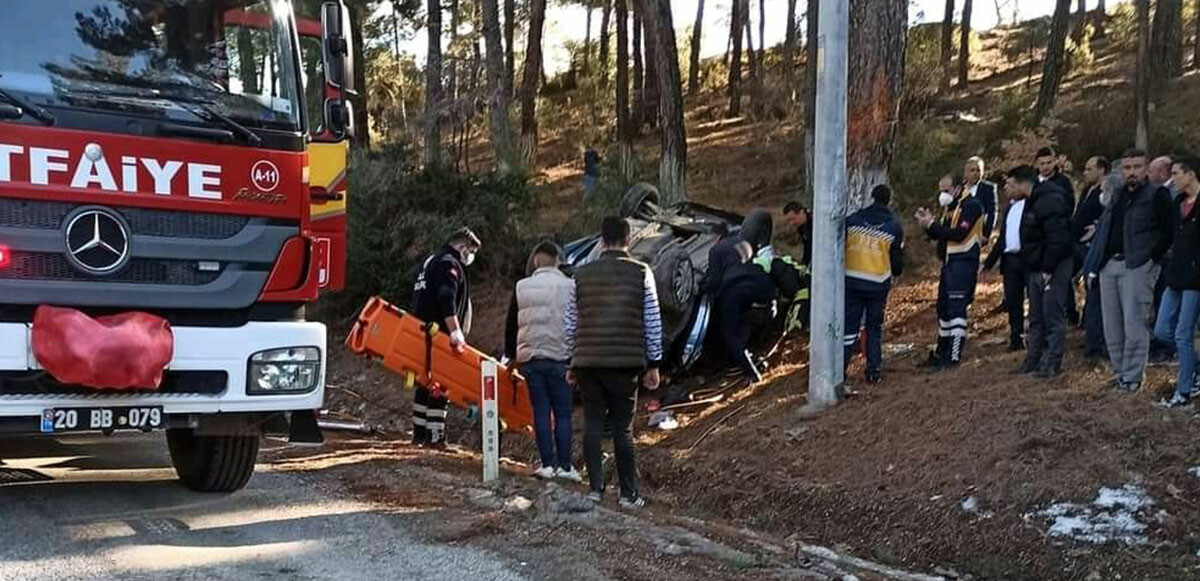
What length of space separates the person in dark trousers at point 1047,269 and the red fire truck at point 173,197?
564cm

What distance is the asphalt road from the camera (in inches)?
219

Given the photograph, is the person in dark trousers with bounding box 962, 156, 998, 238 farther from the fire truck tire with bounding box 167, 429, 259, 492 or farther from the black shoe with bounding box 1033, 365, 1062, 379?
the fire truck tire with bounding box 167, 429, 259, 492

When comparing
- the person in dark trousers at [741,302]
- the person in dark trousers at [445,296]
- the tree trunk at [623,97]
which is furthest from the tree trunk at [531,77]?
the person in dark trousers at [445,296]

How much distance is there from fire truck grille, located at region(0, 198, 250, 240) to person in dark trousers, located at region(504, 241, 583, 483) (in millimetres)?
2567

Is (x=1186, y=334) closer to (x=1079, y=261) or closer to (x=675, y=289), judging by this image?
(x=1079, y=261)

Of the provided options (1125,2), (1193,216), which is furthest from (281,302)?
(1125,2)

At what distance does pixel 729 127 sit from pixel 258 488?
87.1ft

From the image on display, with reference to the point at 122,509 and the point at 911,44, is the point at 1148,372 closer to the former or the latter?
the point at 122,509

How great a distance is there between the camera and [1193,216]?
813 cm

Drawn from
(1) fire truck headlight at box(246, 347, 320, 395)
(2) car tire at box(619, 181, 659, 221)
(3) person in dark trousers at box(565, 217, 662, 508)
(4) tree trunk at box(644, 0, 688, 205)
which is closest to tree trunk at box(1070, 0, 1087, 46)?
(4) tree trunk at box(644, 0, 688, 205)

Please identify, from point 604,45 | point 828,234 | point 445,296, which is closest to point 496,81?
point 445,296

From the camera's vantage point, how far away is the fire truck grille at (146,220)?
577cm

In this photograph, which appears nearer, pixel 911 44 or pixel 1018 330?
pixel 1018 330

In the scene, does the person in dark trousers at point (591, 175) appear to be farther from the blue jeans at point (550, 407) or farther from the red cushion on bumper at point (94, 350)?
the red cushion on bumper at point (94, 350)
